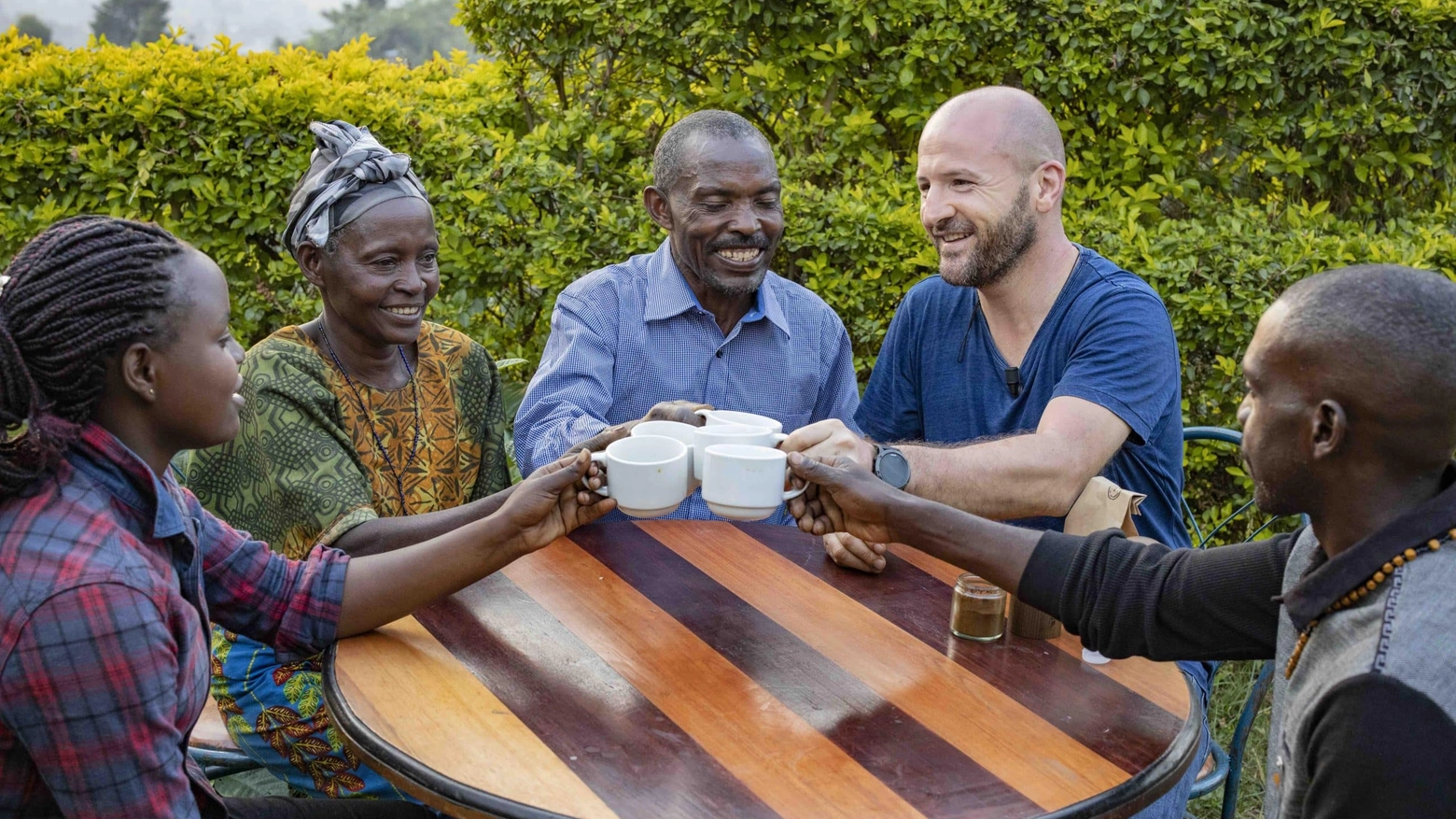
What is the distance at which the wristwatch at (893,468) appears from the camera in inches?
118

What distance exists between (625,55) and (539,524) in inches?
155

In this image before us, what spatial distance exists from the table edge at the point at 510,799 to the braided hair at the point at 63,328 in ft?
2.08

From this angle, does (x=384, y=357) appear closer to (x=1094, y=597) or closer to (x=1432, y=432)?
(x=1094, y=597)

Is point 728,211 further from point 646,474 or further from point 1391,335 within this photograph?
point 1391,335

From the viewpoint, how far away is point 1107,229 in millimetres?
4938

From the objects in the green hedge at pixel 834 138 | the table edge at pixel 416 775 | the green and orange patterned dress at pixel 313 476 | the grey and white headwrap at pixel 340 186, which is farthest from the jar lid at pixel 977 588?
the green hedge at pixel 834 138

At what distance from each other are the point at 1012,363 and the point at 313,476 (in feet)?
6.01

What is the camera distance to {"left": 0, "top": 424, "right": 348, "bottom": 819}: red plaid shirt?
1.76 metres

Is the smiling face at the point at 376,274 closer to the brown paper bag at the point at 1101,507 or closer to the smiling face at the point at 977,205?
the smiling face at the point at 977,205

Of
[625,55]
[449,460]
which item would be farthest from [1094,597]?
[625,55]

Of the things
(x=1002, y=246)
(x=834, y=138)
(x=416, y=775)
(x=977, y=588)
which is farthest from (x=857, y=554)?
(x=834, y=138)

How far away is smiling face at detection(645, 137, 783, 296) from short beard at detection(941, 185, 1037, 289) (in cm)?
64

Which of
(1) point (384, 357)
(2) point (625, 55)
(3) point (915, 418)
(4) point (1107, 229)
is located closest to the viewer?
(1) point (384, 357)

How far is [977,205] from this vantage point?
133 inches
